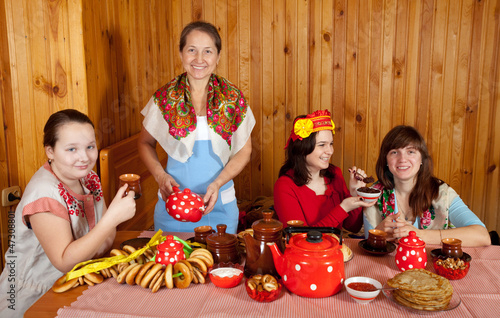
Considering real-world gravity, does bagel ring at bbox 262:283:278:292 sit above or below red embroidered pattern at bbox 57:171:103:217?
below

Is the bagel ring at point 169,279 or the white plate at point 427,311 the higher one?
the bagel ring at point 169,279

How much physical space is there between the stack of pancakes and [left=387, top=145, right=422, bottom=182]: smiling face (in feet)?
2.89

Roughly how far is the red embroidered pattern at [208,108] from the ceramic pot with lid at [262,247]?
993 mm

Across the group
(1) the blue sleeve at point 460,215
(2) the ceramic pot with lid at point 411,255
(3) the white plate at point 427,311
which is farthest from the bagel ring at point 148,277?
(1) the blue sleeve at point 460,215

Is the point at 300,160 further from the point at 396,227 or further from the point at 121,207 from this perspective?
the point at 121,207

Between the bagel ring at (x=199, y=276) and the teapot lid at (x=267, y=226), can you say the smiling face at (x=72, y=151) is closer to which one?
the bagel ring at (x=199, y=276)

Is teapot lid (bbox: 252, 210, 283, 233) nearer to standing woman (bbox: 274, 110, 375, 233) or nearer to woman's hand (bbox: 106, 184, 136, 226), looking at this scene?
woman's hand (bbox: 106, 184, 136, 226)

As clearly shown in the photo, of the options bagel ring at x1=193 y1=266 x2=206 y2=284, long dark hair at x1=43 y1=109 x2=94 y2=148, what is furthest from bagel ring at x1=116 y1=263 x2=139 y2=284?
long dark hair at x1=43 y1=109 x2=94 y2=148

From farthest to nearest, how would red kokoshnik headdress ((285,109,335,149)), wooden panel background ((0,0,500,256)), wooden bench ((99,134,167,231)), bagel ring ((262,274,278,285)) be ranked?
wooden panel background ((0,0,500,256)) < wooden bench ((99,134,167,231)) < red kokoshnik headdress ((285,109,335,149)) < bagel ring ((262,274,278,285))

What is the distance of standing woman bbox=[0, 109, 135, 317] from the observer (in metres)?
1.64

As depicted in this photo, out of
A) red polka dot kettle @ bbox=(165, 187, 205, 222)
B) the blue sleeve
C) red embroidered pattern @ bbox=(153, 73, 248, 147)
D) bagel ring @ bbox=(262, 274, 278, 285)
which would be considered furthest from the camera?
red embroidered pattern @ bbox=(153, 73, 248, 147)

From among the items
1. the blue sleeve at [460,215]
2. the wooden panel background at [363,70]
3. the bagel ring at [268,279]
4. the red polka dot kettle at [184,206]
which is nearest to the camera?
the bagel ring at [268,279]

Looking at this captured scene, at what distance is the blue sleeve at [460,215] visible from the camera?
2100mm

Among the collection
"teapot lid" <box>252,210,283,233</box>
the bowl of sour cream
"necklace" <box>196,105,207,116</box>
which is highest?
"necklace" <box>196,105,207,116</box>
